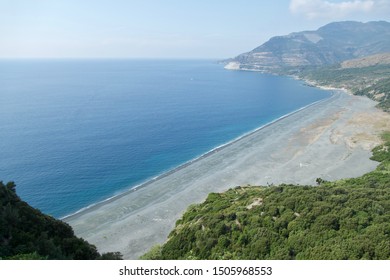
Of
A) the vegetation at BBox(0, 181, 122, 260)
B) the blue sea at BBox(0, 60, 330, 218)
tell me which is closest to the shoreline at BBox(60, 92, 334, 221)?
the blue sea at BBox(0, 60, 330, 218)

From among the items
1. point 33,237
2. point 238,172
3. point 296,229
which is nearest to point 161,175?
point 238,172

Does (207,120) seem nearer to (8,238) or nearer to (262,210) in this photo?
(262,210)

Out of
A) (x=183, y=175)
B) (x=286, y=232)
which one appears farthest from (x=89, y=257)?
(x=183, y=175)

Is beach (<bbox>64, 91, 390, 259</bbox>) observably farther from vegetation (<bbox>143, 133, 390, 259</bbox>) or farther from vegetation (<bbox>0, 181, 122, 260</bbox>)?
vegetation (<bbox>0, 181, 122, 260</bbox>)

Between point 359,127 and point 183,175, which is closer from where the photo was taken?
point 183,175

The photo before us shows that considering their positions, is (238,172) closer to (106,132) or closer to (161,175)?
(161,175)
